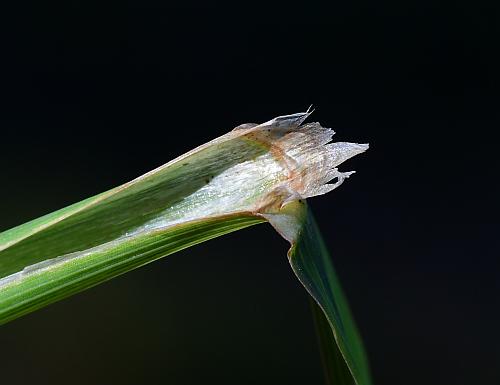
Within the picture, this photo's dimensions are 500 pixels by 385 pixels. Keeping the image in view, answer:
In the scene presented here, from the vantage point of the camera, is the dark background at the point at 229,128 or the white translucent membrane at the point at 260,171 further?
the dark background at the point at 229,128

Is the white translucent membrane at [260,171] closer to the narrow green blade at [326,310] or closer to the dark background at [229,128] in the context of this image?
the narrow green blade at [326,310]

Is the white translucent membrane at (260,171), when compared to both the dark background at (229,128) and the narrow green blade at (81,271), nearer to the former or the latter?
the narrow green blade at (81,271)

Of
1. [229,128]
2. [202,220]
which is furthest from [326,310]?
[229,128]

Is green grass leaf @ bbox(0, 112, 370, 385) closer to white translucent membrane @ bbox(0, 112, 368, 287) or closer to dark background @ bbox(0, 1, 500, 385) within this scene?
white translucent membrane @ bbox(0, 112, 368, 287)

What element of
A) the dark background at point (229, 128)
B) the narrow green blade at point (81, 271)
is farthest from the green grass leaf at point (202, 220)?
the dark background at point (229, 128)

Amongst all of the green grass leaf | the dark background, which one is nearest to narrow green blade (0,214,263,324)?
the green grass leaf

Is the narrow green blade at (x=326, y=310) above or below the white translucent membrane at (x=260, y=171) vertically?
below

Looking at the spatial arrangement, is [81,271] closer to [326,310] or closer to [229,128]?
[326,310]
